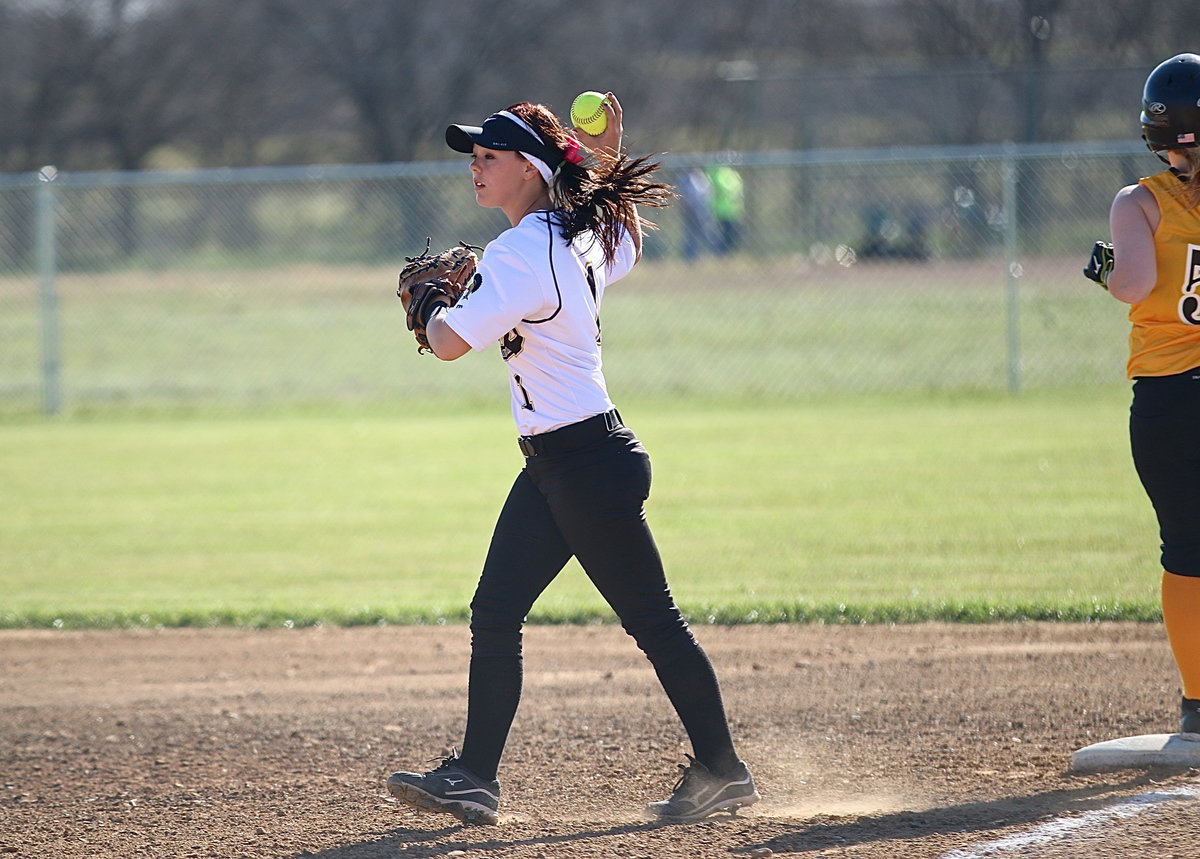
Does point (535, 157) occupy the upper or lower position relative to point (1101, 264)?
upper

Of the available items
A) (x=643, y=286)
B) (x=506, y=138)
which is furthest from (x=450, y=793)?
(x=643, y=286)

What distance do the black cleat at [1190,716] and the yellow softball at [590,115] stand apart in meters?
2.66

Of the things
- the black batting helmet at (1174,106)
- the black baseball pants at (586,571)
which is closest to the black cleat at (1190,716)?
the black baseball pants at (586,571)

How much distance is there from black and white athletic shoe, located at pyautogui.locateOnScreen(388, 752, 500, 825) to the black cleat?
2.25m

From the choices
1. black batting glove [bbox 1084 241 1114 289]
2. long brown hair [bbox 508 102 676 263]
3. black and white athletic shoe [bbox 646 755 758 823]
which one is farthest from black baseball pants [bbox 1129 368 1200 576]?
long brown hair [bbox 508 102 676 263]

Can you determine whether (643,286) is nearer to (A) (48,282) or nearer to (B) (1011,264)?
(B) (1011,264)

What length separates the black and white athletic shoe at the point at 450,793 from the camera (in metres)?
3.94

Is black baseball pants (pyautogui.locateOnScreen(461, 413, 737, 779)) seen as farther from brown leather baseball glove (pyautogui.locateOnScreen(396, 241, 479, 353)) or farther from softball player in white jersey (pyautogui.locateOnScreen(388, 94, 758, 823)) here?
brown leather baseball glove (pyautogui.locateOnScreen(396, 241, 479, 353))

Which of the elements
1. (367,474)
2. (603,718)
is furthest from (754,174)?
(603,718)

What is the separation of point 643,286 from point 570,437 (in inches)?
576

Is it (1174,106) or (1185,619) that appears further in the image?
(1185,619)

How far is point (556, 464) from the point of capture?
390 centimetres

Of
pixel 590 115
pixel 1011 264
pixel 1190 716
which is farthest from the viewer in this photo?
pixel 1011 264

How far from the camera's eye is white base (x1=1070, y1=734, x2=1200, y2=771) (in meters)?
4.35
